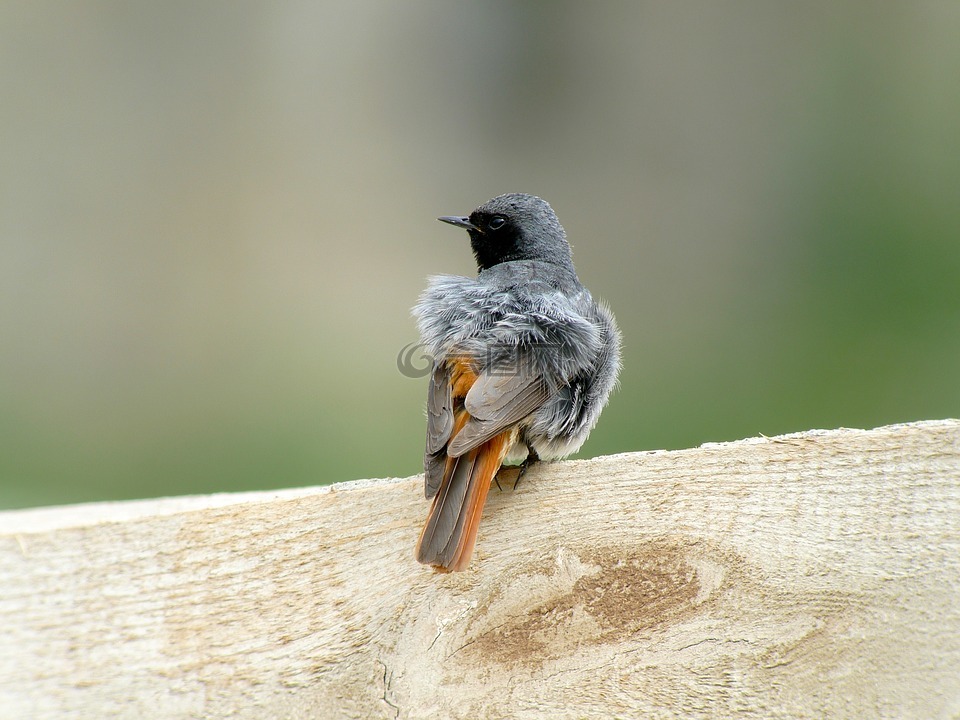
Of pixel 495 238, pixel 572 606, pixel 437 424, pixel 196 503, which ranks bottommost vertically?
pixel 572 606

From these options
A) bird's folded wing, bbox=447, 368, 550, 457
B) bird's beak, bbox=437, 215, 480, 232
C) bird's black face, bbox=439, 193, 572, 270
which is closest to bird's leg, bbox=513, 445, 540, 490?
→ bird's folded wing, bbox=447, 368, 550, 457

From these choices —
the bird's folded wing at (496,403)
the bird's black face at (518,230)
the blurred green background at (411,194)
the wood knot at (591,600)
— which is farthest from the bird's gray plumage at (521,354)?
the blurred green background at (411,194)

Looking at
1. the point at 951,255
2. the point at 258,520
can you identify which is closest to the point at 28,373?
the point at 258,520

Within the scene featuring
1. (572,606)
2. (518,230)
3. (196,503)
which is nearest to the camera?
(572,606)

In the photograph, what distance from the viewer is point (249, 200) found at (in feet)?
19.8

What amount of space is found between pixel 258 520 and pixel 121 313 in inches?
158

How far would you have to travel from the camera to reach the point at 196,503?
2354 millimetres

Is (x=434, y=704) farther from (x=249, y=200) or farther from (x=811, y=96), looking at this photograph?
(x=811, y=96)

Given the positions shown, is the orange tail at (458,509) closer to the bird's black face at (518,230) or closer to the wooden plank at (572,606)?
the wooden plank at (572,606)

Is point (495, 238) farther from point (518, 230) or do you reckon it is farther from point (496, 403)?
point (496, 403)

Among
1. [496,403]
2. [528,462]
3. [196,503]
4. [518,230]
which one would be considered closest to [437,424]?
[496,403]

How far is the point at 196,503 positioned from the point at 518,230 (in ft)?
5.41

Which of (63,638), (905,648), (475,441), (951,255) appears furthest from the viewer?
(951,255)

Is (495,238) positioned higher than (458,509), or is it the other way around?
(495,238)
